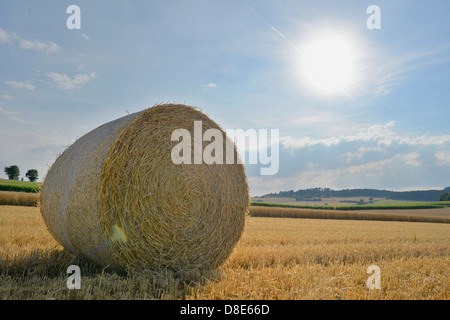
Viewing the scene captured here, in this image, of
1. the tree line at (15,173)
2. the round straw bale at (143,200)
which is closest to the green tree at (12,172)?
the tree line at (15,173)

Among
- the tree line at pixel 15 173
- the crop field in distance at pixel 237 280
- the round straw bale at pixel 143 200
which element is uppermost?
the tree line at pixel 15 173

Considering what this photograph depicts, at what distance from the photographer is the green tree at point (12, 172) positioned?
173ft

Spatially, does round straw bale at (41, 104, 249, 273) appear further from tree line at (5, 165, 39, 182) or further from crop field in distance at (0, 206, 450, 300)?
tree line at (5, 165, 39, 182)

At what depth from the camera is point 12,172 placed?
53.1m

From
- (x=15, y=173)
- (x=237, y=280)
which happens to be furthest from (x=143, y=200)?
(x=15, y=173)

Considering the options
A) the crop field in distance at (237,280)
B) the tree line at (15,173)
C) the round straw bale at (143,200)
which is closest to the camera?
the crop field in distance at (237,280)

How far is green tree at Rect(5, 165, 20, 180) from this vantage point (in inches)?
2078

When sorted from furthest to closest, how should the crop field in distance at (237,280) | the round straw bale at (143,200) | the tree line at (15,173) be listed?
1. the tree line at (15,173)
2. the round straw bale at (143,200)
3. the crop field in distance at (237,280)

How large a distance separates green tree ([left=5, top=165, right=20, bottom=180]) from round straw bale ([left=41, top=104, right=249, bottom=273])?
56.5 m

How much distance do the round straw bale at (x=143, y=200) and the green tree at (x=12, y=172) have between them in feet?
185

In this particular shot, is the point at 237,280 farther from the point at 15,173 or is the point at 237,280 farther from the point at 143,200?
the point at 15,173

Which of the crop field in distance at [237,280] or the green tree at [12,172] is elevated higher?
the green tree at [12,172]

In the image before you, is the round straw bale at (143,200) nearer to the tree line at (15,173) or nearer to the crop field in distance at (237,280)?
the crop field in distance at (237,280)

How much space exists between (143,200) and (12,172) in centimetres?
5864
